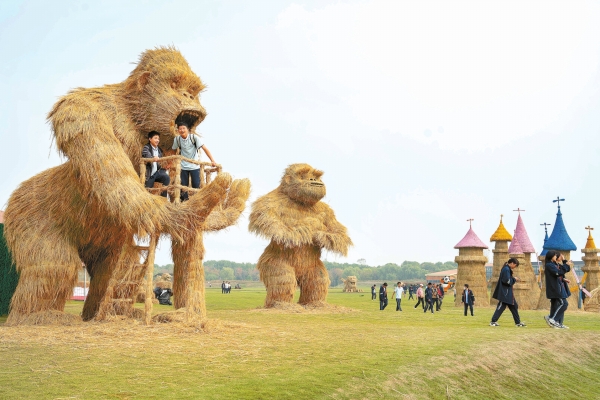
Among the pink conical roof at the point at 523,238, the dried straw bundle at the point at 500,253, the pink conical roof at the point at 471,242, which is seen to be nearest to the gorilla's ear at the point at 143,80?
the pink conical roof at the point at 471,242

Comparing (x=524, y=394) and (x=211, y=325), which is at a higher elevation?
(x=211, y=325)

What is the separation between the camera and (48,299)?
28.2ft

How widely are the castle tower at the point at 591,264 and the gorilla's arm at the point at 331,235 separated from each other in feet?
38.7

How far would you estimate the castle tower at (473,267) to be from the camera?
21359mm

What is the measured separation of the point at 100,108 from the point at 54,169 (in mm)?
1803

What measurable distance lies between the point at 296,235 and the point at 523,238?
12224mm

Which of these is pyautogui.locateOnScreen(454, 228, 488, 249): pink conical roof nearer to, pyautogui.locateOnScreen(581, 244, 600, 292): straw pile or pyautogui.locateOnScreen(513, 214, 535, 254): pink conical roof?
pyautogui.locateOnScreen(513, 214, 535, 254): pink conical roof

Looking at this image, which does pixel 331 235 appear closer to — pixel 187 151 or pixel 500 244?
pixel 187 151

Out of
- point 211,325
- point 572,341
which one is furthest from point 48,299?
point 572,341

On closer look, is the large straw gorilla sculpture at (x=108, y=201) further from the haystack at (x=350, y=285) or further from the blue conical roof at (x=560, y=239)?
the haystack at (x=350, y=285)

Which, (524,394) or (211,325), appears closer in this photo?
(524,394)

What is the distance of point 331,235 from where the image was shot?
15.2 meters

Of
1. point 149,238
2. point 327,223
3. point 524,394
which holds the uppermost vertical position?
point 327,223

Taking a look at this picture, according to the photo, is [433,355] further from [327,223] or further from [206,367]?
[327,223]
